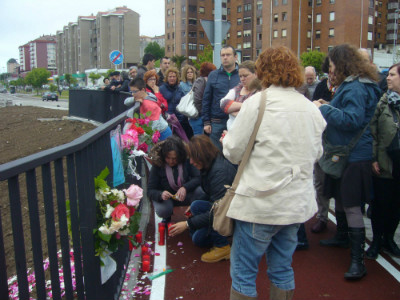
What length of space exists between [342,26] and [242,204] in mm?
67053

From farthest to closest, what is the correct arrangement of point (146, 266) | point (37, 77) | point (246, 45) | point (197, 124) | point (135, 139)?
point (37, 77)
point (246, 45)
point (197, 124)
point (135, 139)
point (146, 266)

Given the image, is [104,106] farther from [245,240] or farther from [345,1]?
[345,1]

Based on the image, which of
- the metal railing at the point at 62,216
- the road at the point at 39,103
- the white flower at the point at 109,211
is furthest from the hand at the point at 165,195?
the road at the point at 39,103

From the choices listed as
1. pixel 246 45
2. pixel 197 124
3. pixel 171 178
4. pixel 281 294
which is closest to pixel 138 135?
pixel 171 178

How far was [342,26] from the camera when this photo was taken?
207 ft

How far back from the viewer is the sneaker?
4.19 meters

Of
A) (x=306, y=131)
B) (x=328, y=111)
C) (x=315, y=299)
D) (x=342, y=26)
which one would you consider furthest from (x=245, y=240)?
(x=342, y=26)

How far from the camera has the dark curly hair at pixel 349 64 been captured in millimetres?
3566

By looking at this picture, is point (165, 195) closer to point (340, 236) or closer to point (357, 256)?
point (340, 236)

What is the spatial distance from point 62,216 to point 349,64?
106 inches

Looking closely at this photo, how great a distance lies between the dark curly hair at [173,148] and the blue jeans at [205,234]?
64 cm

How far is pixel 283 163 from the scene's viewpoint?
245 centimetres

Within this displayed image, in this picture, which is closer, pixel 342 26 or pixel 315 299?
pixel 315 299

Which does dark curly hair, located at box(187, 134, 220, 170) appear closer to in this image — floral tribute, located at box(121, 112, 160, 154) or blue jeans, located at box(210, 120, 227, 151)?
floral tribute, located at box(121, 112, 160, 154)
